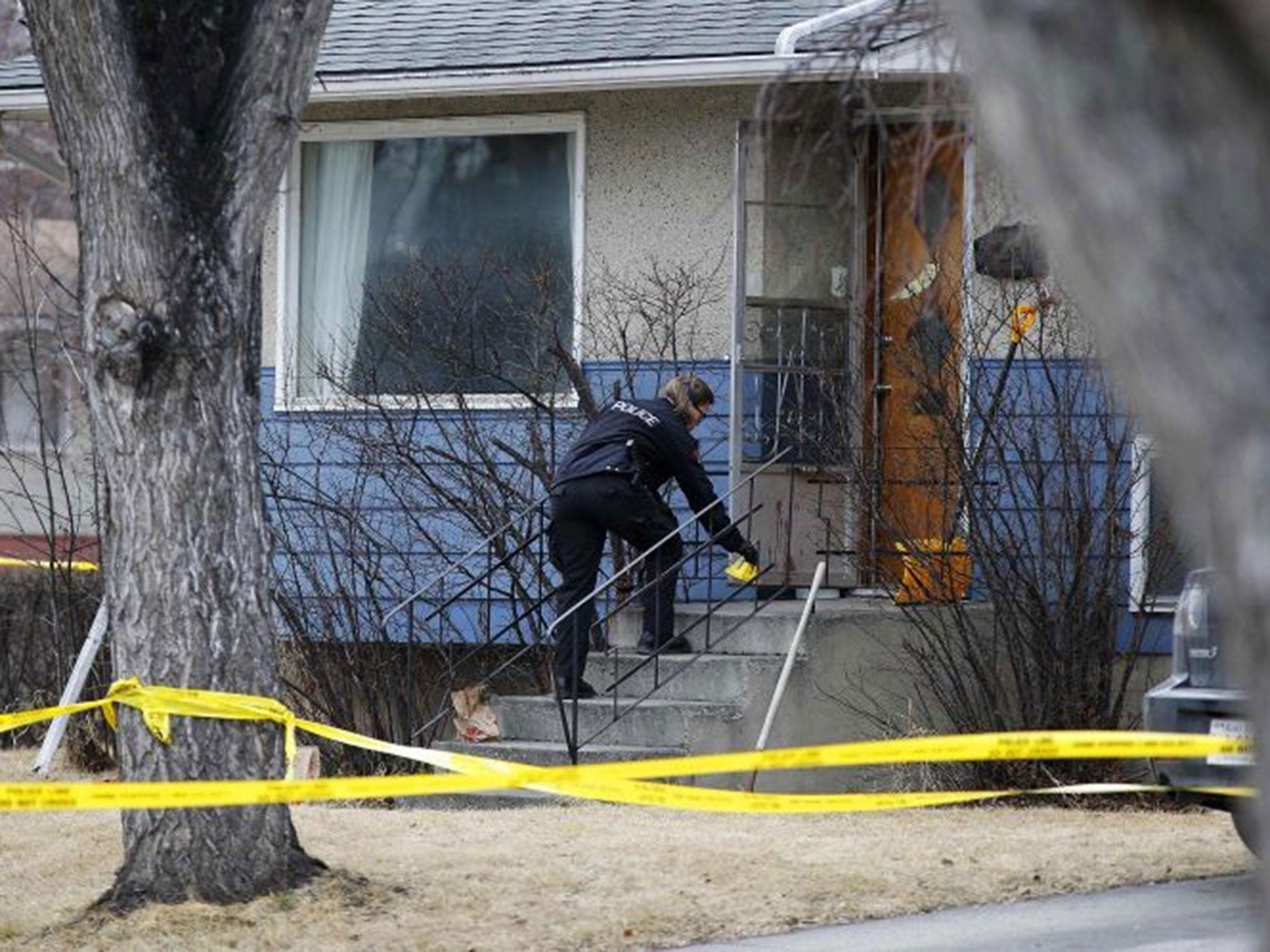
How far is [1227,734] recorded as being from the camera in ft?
26.4

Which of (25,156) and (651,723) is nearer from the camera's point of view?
(651,723)

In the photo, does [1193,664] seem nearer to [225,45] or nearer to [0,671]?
[225,45]

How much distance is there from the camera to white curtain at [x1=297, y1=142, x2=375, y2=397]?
14.3 m

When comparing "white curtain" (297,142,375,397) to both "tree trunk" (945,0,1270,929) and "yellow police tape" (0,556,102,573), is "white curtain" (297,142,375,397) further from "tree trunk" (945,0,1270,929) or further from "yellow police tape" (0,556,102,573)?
"tree trunk" (945,0,1270,929)

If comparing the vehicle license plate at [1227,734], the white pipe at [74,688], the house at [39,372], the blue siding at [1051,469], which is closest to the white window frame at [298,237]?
the house at [39,372]

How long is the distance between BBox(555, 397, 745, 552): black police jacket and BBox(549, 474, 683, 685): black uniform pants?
7 cm

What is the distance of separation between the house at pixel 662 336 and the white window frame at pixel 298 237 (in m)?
0.02

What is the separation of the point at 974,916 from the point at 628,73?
6513mm

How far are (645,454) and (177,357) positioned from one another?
4111mm

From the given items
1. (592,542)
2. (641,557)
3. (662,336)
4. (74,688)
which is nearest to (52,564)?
(74,688)

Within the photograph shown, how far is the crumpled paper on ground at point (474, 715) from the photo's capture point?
1202cm

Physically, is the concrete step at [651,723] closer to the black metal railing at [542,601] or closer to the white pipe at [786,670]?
the black metal railing at [542,601]

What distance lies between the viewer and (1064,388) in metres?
11.3

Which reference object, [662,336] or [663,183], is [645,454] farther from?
[663,183]
